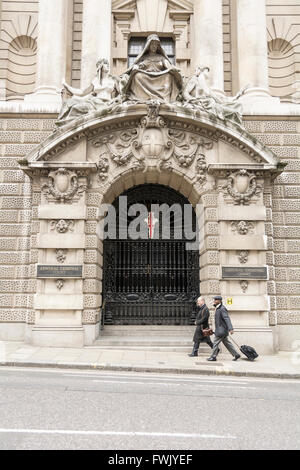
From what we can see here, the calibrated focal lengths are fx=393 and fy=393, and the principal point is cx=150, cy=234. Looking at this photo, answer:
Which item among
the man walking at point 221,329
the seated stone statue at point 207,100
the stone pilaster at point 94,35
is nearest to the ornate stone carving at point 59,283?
the man walking at point 221,329

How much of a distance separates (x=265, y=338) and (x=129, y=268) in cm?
582

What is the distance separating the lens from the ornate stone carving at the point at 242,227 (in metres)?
14.0

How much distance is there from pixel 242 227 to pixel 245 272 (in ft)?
5.24

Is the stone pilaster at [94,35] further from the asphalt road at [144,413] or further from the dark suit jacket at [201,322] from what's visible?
the asphalt road at [144,413]

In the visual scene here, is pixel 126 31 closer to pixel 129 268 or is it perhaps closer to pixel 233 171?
pixel 233 171

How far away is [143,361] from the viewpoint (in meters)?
11.1

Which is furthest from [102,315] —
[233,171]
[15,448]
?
[15,448]

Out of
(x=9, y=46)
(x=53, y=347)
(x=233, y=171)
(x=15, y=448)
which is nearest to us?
(x=15, y=448)

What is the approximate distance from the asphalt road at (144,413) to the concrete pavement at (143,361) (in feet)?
3.37

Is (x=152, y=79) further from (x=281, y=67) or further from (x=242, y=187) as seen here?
(x=281, y=67)

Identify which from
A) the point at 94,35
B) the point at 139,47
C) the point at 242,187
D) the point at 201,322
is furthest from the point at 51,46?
the point at 201,322

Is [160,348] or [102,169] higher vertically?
[102,169]

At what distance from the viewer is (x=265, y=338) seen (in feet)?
43.8

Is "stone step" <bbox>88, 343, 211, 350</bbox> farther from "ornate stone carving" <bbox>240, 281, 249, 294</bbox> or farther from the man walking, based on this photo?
"ornate stone carving" <bbox>240, 281, 249, 294</bbox>
